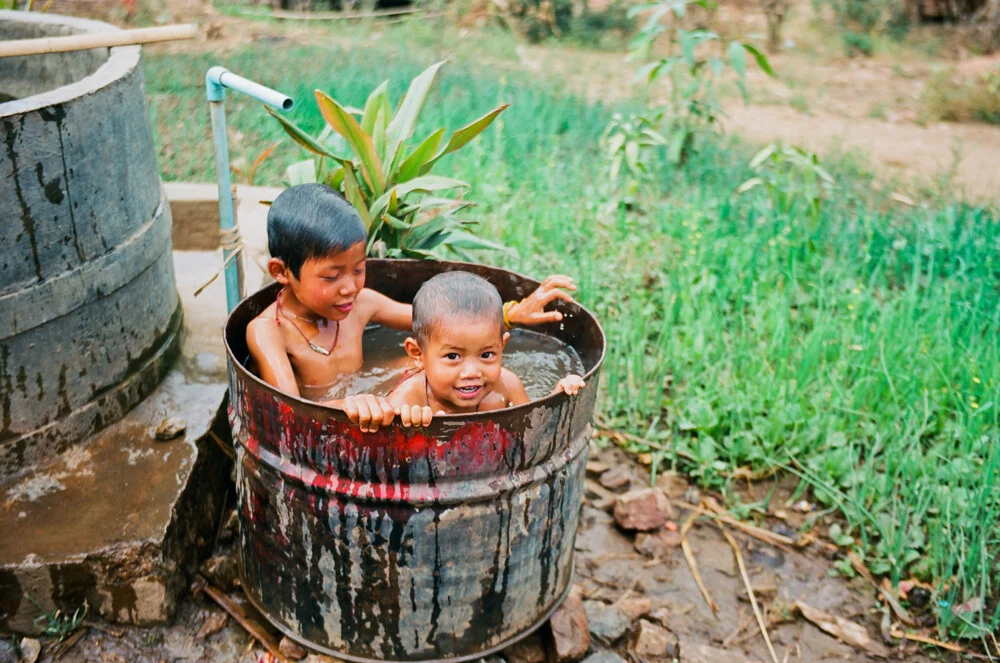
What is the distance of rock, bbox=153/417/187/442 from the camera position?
2.54m

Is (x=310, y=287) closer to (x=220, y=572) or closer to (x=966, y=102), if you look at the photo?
(x=220, y=572)

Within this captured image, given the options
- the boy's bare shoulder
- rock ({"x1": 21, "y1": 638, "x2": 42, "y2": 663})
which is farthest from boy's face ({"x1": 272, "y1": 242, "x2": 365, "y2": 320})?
rock ({"x1": 21, "y1": 638, "x2": 42, "y2": 663})

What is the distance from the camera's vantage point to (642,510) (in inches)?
118

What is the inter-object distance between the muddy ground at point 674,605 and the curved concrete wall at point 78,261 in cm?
57

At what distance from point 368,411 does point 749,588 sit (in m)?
1.60

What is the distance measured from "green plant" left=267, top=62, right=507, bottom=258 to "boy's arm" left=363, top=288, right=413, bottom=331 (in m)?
0.26

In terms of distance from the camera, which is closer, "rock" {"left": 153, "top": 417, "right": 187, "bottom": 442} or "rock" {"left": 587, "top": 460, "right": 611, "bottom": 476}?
"rock" {"left": 153, "top": 417, "right": 187, "bottom": 442}

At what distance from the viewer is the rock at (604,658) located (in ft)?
8.02

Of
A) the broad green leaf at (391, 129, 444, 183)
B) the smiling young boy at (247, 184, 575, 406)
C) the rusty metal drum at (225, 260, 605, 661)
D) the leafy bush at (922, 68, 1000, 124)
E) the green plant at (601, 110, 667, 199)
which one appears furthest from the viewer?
the leafy bush at (922, 68, 1000, 124)

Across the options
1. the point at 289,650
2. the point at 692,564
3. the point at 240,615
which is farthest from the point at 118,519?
the point at 692,564

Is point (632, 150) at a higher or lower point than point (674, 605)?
higher

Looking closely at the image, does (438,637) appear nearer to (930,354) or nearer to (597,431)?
(597,431)

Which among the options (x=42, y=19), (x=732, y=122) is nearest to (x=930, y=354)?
(x=42, y=19)

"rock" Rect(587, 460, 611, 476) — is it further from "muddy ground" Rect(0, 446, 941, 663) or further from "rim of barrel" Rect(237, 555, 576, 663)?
"rim of barrel" Rect(237, 555, 576, 663)
